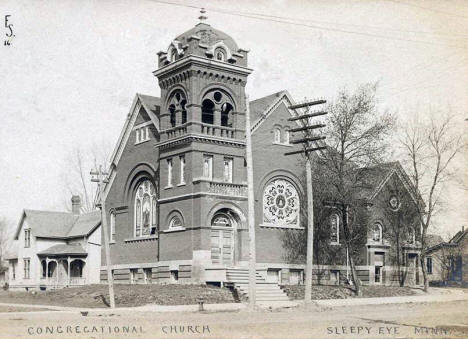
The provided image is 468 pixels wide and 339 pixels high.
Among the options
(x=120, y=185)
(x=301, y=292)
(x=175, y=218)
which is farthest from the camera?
(x=120, y=185)

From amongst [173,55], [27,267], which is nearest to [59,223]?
[27,267]

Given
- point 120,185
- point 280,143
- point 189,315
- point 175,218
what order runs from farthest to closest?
point 120,185 < point 280,143 < point 175,218 < point 189,315

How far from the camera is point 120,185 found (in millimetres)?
45062

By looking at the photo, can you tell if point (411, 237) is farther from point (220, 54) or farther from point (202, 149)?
point (220, 54)

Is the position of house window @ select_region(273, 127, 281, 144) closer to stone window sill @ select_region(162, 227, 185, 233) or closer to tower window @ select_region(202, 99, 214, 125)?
tower window @ select_region(202, 99, 214, 125)

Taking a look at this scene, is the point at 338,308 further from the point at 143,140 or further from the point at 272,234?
the point at 143,140

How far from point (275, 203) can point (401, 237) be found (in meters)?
11.6

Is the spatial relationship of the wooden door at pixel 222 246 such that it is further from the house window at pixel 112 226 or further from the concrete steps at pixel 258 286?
the house window at pixel 112 226

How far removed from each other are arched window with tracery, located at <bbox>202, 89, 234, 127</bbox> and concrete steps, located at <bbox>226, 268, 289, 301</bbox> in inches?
338

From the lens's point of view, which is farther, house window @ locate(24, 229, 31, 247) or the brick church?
house window @ locate(24, 229, 31, 247)

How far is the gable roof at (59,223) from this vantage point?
56281 mm

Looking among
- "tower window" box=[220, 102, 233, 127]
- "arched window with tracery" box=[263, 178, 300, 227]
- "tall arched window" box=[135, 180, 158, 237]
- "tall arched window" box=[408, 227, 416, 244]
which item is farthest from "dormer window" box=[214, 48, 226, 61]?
"tall arched window" box=[408, 227, 416, 244]

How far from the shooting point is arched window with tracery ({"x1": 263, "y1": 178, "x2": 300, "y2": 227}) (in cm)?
4062

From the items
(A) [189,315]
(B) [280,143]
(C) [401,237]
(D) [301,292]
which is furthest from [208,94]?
(C) [401,237]
